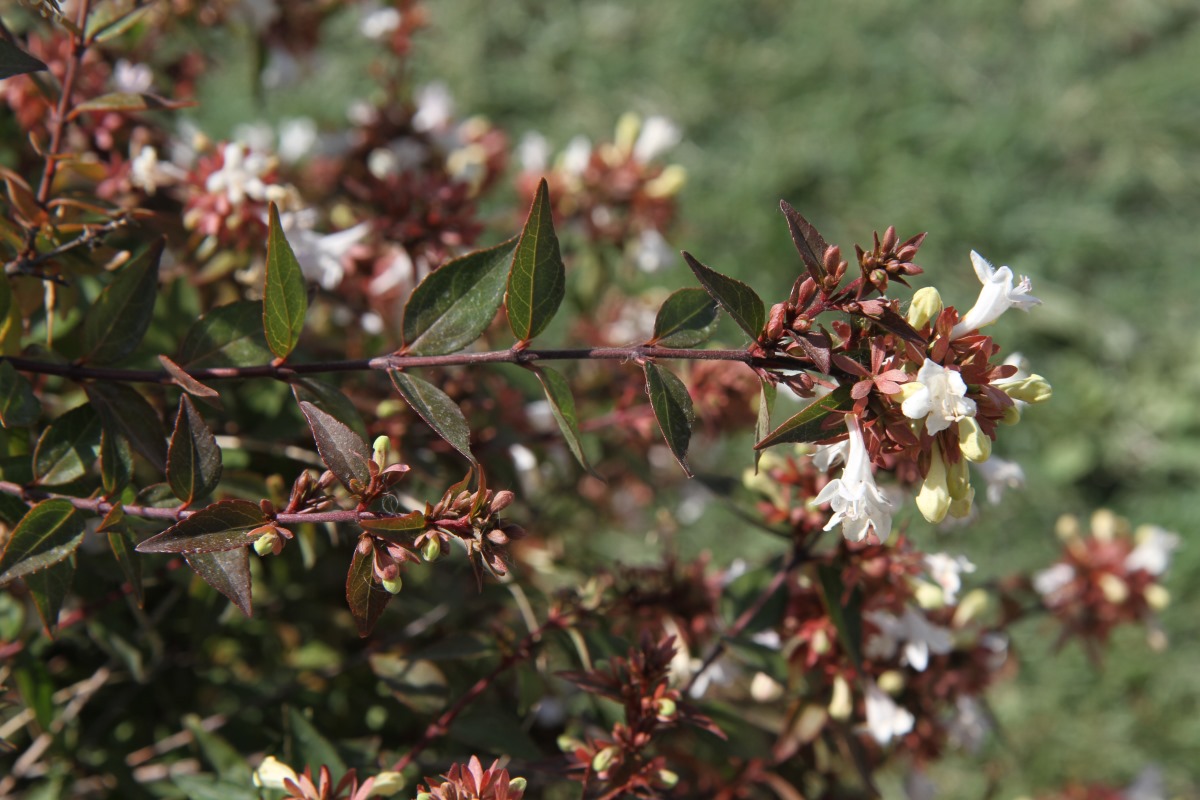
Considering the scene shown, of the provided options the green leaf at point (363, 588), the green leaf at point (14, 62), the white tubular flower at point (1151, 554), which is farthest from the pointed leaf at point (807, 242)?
the white tubular flower at point (1151, 554)

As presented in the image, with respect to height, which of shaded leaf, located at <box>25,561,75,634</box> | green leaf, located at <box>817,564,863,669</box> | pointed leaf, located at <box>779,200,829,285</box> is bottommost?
green leaf, located at <box>817,564,863,669</box>

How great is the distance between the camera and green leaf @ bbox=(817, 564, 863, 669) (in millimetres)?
1160

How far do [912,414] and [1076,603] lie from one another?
1103 millimetres

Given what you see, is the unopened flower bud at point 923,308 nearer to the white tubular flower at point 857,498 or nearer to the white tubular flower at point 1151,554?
the white tubular flower at point 857,498

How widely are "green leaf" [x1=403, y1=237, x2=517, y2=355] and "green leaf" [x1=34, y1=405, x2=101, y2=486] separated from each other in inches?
12.9

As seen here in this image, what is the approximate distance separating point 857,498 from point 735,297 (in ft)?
0.66

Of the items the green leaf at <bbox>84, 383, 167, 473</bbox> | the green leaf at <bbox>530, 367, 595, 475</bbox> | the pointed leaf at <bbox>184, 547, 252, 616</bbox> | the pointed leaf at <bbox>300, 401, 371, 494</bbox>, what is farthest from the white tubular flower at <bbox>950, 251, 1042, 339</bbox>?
the green leaf at <bbox>84, 383, 167, 473</bbox>

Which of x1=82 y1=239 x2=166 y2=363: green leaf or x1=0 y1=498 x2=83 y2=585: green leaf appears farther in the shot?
x1=82 y1=239 x2=166 y2=363: green leaf

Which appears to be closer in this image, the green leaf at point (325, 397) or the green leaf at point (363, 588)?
the green leaf at point (363, 588)

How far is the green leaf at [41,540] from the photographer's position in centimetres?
91

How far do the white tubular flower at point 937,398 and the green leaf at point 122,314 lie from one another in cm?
72

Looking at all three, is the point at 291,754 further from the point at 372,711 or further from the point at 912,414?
the point at 912,414

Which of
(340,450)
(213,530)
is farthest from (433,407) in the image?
(213,530)

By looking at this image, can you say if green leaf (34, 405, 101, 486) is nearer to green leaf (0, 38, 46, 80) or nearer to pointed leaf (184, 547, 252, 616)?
pointed leaf (184, 547, 252, 616)
